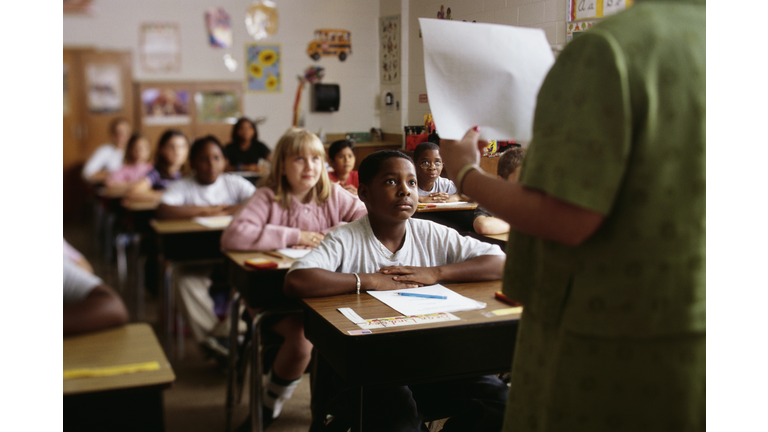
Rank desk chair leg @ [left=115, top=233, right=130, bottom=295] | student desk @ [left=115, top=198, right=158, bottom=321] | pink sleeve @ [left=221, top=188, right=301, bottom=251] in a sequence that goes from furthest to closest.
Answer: desk chair leg @ [left=115, top=233, right=130, bottom=295] < student desk @ [left=115, top=198, right=158, bottom=321] < pink sleeve @ [left=221, top=188, right=301, bottom=251]

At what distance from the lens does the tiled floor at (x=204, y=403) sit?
2301 millimetres

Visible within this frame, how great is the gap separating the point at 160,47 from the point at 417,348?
0.79 metres

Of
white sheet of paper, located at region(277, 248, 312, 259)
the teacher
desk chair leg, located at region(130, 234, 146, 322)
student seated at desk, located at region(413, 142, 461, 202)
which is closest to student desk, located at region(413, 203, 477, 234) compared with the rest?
student seated at desk, located at region(413, 142, 461, 202)

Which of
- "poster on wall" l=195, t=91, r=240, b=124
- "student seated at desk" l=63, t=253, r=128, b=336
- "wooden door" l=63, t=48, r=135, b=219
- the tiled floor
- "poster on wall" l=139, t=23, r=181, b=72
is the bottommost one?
the tiled floor

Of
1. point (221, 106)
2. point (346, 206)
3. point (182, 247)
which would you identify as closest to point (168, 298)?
point (182, 247)

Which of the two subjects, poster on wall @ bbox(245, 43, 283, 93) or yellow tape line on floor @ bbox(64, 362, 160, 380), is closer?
yellow tape line on floor @ bbox(64, 362, 160, 380)

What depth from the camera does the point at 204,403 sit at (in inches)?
103

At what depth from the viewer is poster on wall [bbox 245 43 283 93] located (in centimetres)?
172

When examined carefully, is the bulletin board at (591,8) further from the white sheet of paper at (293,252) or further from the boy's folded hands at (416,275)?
the white sheet of paper at (293,252)

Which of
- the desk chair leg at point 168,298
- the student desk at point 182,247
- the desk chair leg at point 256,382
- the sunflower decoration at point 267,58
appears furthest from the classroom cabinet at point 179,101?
the desk chair leg at point 168,298

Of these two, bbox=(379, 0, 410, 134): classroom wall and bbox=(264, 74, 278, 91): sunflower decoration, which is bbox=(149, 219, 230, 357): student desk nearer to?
bbox=(264, 74, 278, 91): sunflower decoration

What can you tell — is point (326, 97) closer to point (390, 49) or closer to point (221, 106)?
point (390, 49)

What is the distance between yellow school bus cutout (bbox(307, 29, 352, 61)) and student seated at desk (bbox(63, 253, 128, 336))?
888mm
